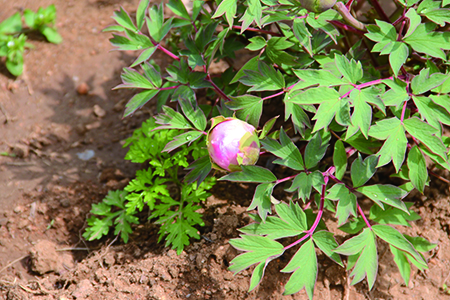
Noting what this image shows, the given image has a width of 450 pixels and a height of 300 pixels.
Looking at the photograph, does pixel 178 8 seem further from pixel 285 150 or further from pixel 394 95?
pixel 394 95

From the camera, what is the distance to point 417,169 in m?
1.26

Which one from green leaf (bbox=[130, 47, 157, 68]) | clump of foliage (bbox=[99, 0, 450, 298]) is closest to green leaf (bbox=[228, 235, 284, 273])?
clump of foliage (bbox=[99, 0, 450, 298])

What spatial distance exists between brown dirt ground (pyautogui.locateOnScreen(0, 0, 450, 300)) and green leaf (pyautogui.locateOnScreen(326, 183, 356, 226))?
1.24ft

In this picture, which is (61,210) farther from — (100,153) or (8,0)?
(8,0)

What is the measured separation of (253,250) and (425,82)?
2.56 ft

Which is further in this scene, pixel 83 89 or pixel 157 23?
pixel 83 89

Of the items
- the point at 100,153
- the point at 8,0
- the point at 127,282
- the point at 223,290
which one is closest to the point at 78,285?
the point at 127,282

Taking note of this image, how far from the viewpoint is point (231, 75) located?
1.71 metres

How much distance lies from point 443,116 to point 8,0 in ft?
9.37

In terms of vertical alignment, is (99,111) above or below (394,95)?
below

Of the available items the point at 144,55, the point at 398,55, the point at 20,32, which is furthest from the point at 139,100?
the point at 20,32

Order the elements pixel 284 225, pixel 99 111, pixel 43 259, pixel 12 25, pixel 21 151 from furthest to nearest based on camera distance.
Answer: pixel 12 25
pixel 99 111
pixel 21 151
pixel 43 259
pixel 284 225

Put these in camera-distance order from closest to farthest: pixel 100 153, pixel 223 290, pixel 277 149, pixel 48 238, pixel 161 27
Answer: pixel 277 149, pixel 223 290, pixel 161 27, pixel 48 238, pixel 100 153

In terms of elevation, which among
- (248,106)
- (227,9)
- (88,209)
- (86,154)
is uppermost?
(227,9)
